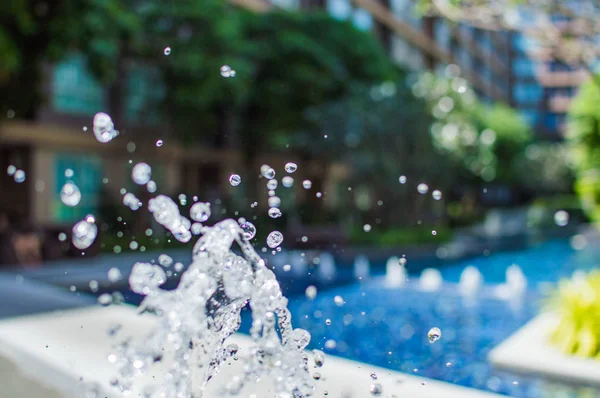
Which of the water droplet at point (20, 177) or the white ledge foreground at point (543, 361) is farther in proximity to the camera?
the water droplet at point (20, 177)

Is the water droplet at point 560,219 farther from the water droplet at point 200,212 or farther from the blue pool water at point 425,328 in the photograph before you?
the water droplet at point 200,212

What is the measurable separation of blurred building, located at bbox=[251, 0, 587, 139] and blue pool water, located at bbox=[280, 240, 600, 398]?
34.8 ft

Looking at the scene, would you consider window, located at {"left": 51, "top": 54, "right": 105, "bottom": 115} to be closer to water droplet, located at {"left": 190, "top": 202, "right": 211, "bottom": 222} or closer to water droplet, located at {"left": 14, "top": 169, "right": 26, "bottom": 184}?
water droplet, located at {"left": 14, "top": 169, "right": 26, "bottom": 184}

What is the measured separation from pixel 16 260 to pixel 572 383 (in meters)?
9.35

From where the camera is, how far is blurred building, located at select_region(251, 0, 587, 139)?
31.0 m

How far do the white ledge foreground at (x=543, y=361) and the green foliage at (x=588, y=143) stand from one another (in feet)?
16.9

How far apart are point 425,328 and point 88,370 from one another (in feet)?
15.9

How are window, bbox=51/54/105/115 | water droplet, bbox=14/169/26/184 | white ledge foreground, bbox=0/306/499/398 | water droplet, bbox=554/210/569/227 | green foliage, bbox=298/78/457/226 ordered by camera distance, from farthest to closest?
water droplet, bbox=554/210/569/227 < window, bbox=51/54/105/115 < green foliage, bbox=298/78/457/226 < water droplet, bbox=14/169/26/184 < white ledge foreground, bbox=0/306/499/398

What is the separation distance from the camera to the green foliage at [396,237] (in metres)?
17.1

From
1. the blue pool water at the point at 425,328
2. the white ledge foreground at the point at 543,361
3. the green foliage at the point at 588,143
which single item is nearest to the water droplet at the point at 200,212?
the blue pool water at the point at 425,328

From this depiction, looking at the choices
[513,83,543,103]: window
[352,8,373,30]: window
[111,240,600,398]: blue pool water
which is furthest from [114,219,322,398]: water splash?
[513,83,543,103]: window

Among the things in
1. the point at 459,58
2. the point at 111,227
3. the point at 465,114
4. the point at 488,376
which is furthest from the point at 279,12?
the point at 459,58

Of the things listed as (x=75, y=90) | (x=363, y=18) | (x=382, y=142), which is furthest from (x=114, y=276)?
(x=363, y=18)

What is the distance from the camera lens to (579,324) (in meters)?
5.50
